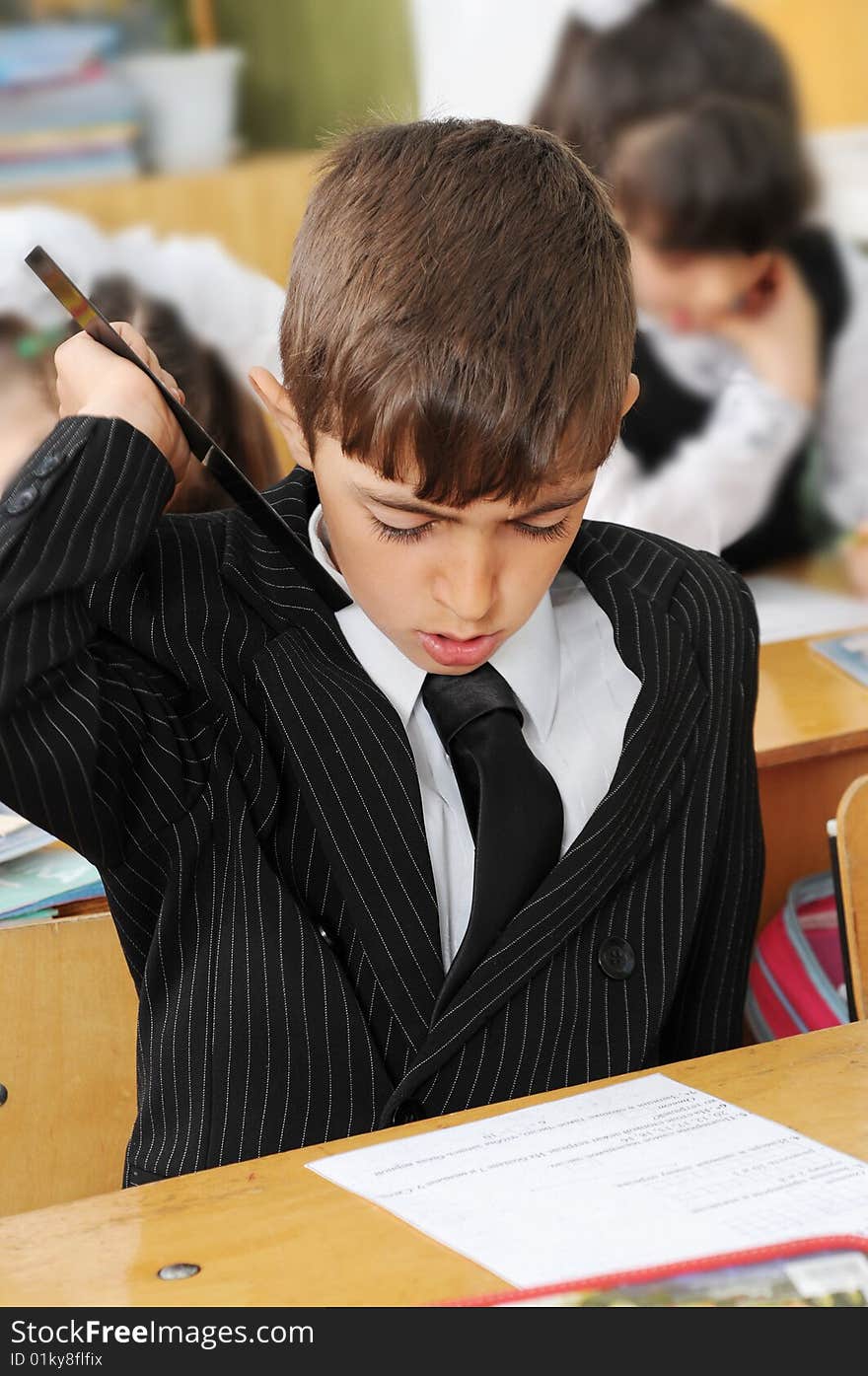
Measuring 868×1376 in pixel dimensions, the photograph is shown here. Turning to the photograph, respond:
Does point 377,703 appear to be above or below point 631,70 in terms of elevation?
below

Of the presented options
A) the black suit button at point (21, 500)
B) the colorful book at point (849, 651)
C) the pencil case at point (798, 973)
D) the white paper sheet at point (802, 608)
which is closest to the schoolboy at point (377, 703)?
the black suit button at point (21, 500)

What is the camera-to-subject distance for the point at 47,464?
97 centimetres

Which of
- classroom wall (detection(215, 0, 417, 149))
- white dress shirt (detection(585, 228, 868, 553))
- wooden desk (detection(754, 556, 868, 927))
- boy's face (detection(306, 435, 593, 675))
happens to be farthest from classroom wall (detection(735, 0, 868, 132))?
boy's face (detection(306, 435, 593, 675))

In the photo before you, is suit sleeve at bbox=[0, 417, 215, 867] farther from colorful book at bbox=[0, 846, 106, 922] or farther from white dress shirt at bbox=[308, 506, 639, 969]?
colorful book at bbox=[0, 846, 106, 922]

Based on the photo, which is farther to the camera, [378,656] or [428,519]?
[378,656]

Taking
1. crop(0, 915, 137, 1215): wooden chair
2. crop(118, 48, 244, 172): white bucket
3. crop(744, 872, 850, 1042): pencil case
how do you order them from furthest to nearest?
crop(118, 48, 244, 172): white bucket < crop(744, 872, 850, 1042): pencil case < crop(0, 915, 137, 1215): wooden chair

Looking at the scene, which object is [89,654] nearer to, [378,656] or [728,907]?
[378,656]

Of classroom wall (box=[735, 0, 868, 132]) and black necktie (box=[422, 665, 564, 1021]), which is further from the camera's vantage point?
classroom wall (box=[735, 0, 868, 132])

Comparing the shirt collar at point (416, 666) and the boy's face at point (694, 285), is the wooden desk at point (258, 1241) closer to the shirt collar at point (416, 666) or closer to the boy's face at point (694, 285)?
the shirt collar at point (416, 666)

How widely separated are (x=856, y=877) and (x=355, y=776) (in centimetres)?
40

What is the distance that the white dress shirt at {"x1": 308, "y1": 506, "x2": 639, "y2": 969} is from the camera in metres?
1.08

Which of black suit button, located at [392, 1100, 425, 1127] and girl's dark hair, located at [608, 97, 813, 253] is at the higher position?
girl's dark hair, located at [608, 97, 813, 253]

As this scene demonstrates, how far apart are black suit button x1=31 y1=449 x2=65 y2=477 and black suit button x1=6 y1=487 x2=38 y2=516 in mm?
13

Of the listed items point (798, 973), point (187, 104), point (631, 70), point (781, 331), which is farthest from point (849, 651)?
point (187, 104)
